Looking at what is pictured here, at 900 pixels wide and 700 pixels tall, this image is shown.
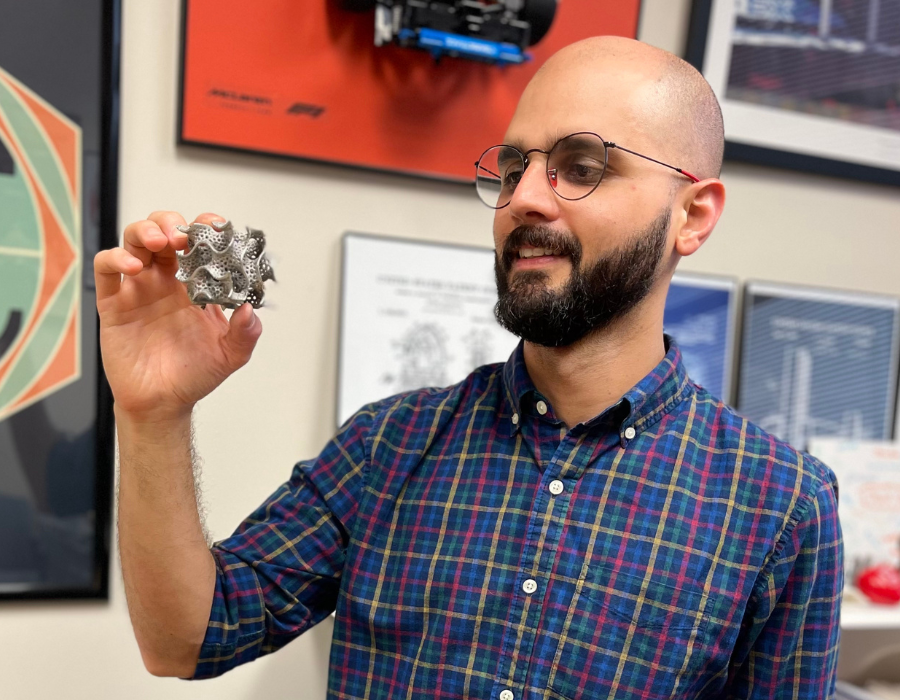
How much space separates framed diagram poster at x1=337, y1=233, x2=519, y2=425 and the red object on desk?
34.8 inches

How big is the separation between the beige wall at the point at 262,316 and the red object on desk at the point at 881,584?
1045 millimetres

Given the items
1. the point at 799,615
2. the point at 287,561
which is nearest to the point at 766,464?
the point at 799,615

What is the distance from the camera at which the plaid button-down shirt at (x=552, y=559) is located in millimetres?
827

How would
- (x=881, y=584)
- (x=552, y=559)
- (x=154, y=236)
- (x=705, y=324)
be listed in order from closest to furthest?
(x=154, y=236) < (x=552, y=559) < (x=881, y=584) < (x=705, y=324)

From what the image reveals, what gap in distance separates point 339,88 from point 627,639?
3.38ft

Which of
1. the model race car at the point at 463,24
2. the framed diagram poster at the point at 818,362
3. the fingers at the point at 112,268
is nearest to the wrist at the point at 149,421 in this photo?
the fingers at the point at 112,268

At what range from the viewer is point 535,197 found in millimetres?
902

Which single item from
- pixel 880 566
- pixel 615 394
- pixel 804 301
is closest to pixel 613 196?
pixel 615 394

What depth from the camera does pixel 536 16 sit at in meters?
1.34

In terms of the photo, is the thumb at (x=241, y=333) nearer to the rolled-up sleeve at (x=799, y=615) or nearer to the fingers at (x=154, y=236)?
the fingers at (x=154, y=236)

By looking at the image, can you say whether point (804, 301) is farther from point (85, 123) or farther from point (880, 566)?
point (85, 123)

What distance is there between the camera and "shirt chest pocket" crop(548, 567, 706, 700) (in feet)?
2.66

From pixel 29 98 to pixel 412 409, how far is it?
809mm

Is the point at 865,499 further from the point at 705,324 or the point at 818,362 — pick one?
the point at 705,324
